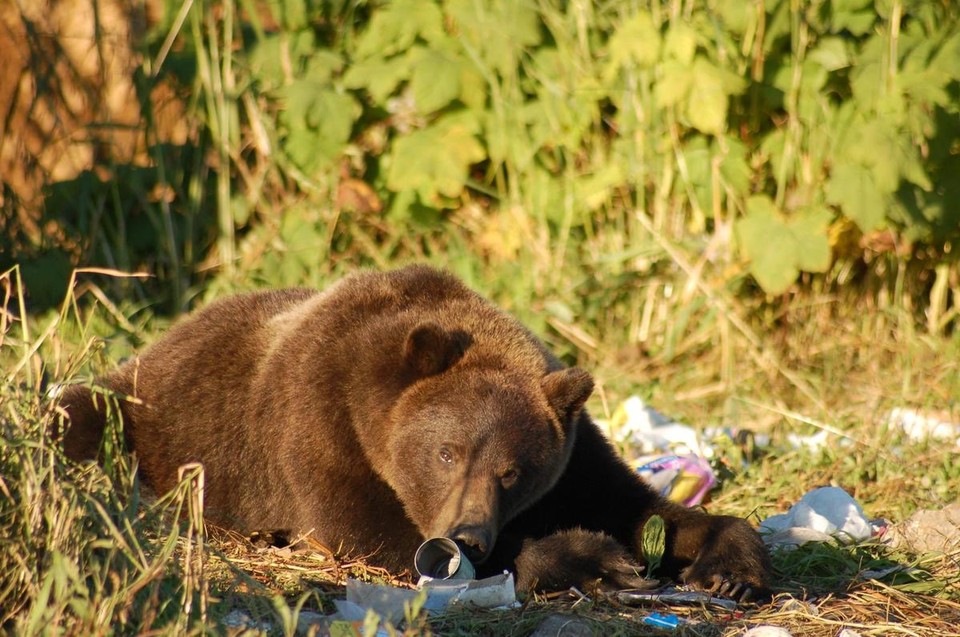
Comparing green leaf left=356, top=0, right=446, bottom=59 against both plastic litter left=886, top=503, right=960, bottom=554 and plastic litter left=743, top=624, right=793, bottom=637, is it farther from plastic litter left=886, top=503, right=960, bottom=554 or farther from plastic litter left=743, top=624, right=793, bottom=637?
plastic litter left=743, top=624, right=793, bottom=637

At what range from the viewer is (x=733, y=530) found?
13.5 feet

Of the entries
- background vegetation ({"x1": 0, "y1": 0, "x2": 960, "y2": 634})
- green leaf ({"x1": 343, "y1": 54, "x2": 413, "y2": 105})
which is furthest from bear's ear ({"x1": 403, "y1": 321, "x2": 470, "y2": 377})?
green leaf ({"x1": 343, "y1": 54, "x2": 413, "y2": 105})

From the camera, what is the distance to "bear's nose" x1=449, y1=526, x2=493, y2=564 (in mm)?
3809

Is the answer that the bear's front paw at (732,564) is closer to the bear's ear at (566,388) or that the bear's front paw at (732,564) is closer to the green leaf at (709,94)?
the bear's ear at (566,388)

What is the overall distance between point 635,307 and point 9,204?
160 inches

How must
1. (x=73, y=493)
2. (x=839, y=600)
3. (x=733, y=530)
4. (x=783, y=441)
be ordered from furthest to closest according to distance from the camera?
1. (x=783, y=441)
2. (x=733, y=530)
3. (x=839, y=600)
4. (x=73, y=493)

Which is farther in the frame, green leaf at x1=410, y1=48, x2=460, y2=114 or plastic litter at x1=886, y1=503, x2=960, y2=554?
green leaf at x1=410, y1=48, x2=460, y2=114

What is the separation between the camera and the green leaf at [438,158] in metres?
7.39

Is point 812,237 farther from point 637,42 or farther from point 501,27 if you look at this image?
point 501,27

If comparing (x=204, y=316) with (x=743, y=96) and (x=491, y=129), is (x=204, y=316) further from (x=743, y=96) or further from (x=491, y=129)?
(x=743, y=96)

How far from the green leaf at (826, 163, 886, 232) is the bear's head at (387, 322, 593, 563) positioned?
9.09 feet

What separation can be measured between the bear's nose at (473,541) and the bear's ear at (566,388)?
26.9 inches

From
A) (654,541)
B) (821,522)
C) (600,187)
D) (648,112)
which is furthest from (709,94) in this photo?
(654,541)

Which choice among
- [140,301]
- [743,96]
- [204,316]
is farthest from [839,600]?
[140,301]
